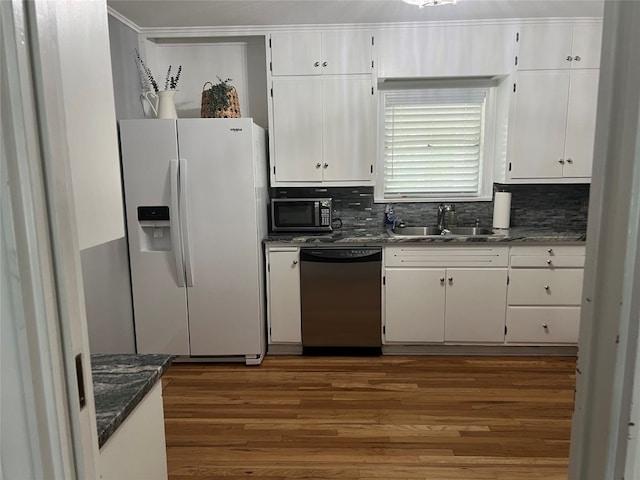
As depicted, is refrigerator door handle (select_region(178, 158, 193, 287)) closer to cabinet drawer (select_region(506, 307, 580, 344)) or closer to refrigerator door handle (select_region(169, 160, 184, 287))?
refrigerator door handle (select_region(169, 160, 184, 287))

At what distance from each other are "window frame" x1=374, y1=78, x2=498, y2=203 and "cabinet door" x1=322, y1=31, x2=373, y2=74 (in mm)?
321

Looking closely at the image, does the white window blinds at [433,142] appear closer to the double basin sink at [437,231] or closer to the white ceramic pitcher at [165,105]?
the double basin sink at [437,231]

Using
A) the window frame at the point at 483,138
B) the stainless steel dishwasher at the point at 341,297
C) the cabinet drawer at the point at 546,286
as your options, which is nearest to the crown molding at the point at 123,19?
the window frame at the point at 483,138

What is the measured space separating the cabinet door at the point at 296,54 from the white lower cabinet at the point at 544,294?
206cm

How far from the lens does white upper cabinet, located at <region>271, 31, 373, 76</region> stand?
3.35 meters

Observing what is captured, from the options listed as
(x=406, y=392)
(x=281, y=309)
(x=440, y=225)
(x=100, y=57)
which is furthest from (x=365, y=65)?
(x=100, y=57)

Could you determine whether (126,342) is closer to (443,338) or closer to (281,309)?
(281,309)

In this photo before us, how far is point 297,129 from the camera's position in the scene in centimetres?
346

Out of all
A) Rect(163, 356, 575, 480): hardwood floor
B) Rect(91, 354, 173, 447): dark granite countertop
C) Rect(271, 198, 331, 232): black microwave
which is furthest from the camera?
Rect(271, 198, 331, 232): black microwave

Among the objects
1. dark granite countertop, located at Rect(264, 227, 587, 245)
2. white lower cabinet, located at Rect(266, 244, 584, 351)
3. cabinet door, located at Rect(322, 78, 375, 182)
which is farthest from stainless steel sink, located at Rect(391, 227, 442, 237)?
cabinet door, located at Rect(322, 78, 375, 182)

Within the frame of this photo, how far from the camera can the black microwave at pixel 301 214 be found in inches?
137

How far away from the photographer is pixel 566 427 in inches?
98.7

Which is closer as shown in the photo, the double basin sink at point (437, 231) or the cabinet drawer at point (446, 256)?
the cabinet drawer at point (446, 256)

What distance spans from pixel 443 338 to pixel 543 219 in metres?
1.38
